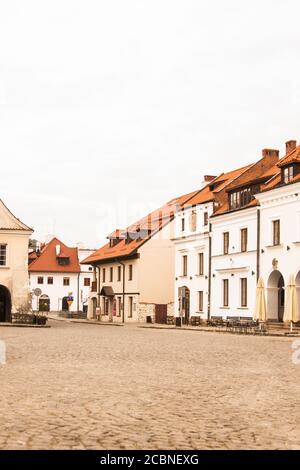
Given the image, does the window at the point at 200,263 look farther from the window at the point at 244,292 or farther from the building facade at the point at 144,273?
the window at the point at 244,292

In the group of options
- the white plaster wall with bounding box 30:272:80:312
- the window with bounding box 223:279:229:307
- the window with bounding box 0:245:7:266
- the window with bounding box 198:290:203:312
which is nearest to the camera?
A: the window with bounding box 223:279:229:307

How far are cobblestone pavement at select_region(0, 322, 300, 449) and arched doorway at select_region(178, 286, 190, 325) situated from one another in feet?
111

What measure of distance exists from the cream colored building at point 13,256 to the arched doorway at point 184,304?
1144 cm

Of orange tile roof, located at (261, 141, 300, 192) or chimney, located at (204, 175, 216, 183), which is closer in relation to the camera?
orange tile roof, located at (261, 141, 300, 192)

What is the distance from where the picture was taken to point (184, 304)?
180 ft

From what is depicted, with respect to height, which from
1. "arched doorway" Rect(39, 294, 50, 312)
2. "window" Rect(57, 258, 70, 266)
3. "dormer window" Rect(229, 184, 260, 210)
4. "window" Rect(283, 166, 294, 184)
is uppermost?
"window" Rect(283, 166, 294, 184)

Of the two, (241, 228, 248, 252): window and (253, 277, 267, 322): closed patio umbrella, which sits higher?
(241, 228, 248, 252): window

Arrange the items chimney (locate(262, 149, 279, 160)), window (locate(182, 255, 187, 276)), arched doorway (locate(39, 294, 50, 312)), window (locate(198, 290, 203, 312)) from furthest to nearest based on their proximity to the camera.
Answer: arched doorway (locate(39, 294, 50, 312)) < window (locate(182, 255, 187, 276)) < window (locate(198, 290, 203, 312)) < chimney (locate(262, 149, 279, 160))

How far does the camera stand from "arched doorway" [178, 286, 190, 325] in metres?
54.3

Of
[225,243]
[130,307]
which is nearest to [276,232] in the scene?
[225,243]

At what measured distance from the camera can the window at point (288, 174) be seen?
41188 mm

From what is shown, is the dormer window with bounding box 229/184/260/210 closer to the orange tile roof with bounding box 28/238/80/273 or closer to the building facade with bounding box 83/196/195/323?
the building facade with bounding box 83/196/195/323

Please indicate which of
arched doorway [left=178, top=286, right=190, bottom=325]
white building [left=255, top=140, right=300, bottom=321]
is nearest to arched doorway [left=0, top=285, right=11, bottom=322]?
arched doorway [left=178, top=286, right=190, bottom=325]
